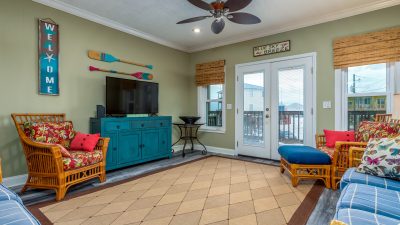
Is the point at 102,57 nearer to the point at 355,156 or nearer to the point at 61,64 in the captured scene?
the point at 61,64

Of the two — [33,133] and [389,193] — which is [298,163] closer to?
[389,193]

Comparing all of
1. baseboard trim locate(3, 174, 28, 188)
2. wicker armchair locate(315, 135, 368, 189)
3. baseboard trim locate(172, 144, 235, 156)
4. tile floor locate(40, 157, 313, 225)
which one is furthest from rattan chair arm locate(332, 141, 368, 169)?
baseboard trim locate(3, 174, 28, 188)

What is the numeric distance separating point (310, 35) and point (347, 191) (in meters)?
3.11

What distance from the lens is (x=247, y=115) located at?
4.52m

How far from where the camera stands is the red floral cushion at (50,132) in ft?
8.39

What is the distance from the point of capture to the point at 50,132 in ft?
8.81

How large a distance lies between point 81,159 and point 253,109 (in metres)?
3.26

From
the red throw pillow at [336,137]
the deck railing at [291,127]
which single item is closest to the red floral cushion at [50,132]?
the deck railing at [291,127]

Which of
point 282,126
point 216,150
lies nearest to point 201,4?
point 282,126

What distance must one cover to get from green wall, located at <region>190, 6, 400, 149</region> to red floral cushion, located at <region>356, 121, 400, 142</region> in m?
0.80

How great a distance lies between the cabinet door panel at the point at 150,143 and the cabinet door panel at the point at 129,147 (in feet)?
0.38

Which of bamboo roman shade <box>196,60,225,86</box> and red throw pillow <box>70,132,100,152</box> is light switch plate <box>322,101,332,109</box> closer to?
bamboo roman shade <box>196,60,225,86</box>

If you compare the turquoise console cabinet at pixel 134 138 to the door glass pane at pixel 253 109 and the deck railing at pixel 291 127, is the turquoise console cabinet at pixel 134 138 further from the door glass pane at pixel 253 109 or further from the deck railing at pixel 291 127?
the deck railing at pixel 291 127

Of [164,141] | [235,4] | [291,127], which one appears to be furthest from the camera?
[164,141]
